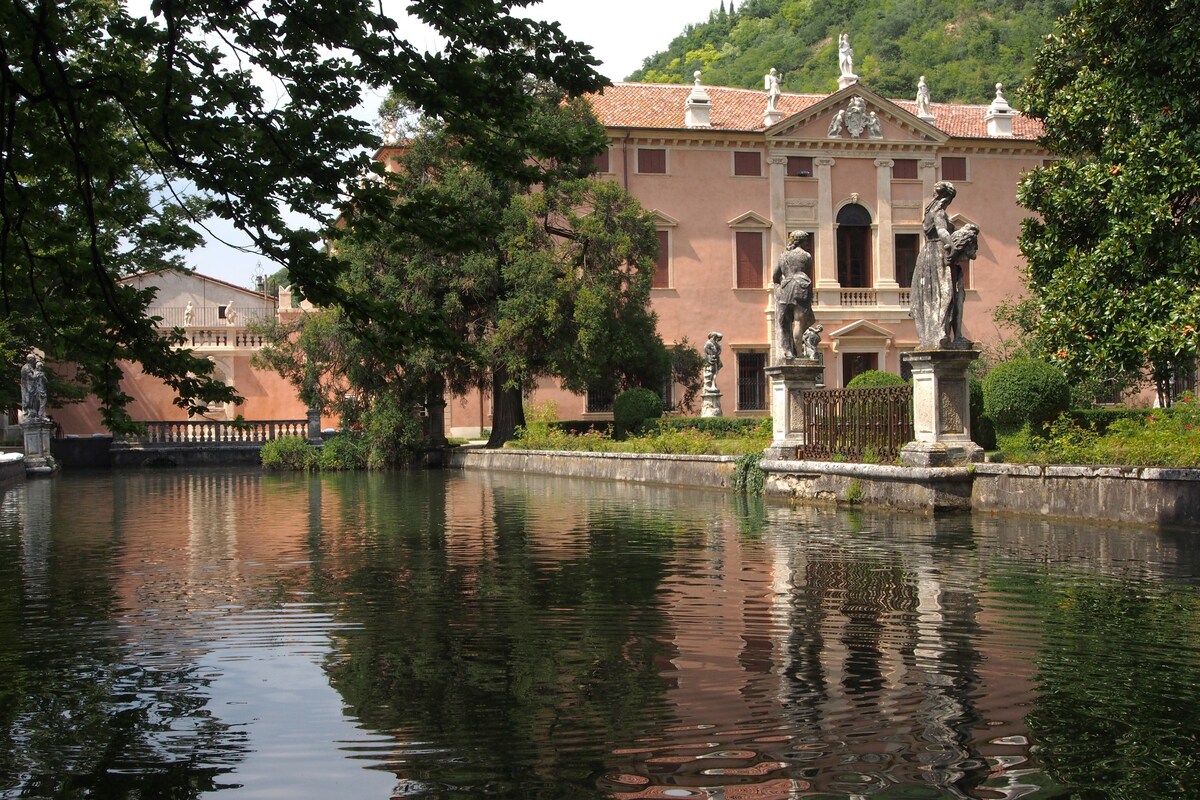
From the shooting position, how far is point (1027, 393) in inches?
657

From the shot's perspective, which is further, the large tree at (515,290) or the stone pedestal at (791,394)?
the large tree at (515,290)

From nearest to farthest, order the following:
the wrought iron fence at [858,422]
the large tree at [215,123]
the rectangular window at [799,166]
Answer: the large tree at [215,123] → the wrought iron fence at [858,422] → the rectangular window at [799,166]

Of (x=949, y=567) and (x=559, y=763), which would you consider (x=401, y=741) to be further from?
(x=949, y=567)

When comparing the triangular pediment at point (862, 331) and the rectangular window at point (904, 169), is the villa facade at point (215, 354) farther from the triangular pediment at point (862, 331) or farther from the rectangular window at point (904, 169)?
the rectangular window at point (904, 169)

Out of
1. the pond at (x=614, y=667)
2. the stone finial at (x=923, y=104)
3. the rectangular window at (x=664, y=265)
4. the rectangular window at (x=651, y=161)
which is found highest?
the stone finial at (x=923, y=104)

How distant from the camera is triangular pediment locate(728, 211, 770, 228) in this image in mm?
42188

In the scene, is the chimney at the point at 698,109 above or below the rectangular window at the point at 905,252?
above

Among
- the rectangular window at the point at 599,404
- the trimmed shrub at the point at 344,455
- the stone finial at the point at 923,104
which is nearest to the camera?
the trimmed shrub at the point at 344,455

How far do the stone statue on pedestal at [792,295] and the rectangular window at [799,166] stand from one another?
83.4 feet

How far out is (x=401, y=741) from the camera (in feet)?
16.2

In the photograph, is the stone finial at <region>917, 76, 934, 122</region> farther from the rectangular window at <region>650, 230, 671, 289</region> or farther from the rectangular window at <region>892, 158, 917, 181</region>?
the rectangular window at <region>650, 230, 671, 289</region>

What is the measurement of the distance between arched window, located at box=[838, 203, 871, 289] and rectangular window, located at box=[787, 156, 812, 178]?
183 centimetres

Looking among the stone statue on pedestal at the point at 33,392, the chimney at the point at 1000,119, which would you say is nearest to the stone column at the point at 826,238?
the chimney at the point at 1000,119

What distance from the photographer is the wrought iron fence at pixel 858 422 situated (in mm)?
15414
